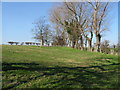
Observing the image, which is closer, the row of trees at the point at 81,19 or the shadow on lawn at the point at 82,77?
the shadow on lawn at the point at 82,77

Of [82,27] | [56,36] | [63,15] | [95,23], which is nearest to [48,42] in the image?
[56,36]

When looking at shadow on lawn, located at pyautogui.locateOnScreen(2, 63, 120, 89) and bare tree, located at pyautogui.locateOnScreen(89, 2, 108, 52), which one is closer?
shadow on lawn, located at pyautogui.locateOnScreen(2, 63, 120, 89)

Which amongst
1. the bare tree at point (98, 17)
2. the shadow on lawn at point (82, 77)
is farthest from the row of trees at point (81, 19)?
the shadow on lawn at point (82, 77)

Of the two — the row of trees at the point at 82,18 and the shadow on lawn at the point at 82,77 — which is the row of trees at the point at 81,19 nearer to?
the row of trees at the point at 82,18

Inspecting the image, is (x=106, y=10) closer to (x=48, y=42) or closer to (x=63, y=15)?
(x=63, y=15)

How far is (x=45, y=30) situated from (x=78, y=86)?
45.2 meters

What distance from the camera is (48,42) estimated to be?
175ft

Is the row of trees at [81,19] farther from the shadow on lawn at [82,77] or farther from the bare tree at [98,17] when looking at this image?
the shadow on lawn at [82,77]

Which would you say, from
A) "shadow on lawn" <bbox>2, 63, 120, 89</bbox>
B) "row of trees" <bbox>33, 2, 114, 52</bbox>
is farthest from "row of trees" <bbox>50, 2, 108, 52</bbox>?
"shadow on lawn" <bbox>2, 63, 120, 89</bbox>

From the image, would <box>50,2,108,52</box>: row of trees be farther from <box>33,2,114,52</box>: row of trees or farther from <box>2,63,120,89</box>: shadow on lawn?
<box>2,63,120,89</box>: shadow on lawn

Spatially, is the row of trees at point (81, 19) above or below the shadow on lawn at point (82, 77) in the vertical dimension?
above

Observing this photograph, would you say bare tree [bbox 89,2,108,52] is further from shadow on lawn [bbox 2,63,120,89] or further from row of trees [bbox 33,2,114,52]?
shadow on lawn [bbox 2,63,120,89]

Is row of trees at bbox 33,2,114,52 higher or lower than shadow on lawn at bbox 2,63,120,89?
higher

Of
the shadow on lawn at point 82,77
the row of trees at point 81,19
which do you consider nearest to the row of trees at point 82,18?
the row of trees at point 81,19
